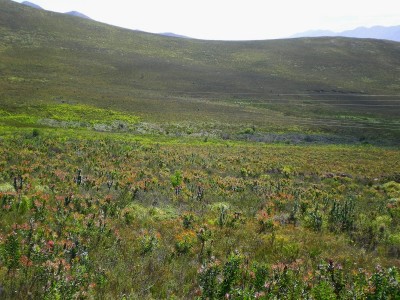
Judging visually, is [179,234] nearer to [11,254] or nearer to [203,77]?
[11,254]

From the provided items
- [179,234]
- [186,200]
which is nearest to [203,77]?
[186,200]

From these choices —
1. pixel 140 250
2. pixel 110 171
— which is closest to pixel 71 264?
pixel 140 250

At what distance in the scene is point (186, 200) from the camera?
13242 mm

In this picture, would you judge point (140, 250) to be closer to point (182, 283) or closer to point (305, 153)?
point (182, 283)

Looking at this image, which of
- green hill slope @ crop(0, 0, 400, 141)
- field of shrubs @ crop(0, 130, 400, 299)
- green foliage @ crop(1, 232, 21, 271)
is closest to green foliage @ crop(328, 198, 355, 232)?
field of shrubs @ crop(0, 130, 400, 299)

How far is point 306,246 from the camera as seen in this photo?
8.71m

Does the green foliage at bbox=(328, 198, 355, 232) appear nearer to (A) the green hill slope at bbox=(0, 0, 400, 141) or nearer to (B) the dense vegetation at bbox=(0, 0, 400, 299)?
(B) the dense vegetation at bbox=(0, 0, 400, 299)

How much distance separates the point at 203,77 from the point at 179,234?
314ft

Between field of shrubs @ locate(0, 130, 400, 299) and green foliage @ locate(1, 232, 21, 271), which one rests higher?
green foliage @ locate(1, 232, 21, 271)

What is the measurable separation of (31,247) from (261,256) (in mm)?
5003

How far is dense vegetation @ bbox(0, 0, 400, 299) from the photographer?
5762 millimetres

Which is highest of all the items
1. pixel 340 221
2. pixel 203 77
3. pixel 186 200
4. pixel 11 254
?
pixel 203 77

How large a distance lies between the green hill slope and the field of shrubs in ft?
95.7

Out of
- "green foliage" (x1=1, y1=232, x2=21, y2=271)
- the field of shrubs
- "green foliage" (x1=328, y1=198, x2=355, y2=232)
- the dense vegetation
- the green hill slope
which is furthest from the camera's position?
the green hill slope
